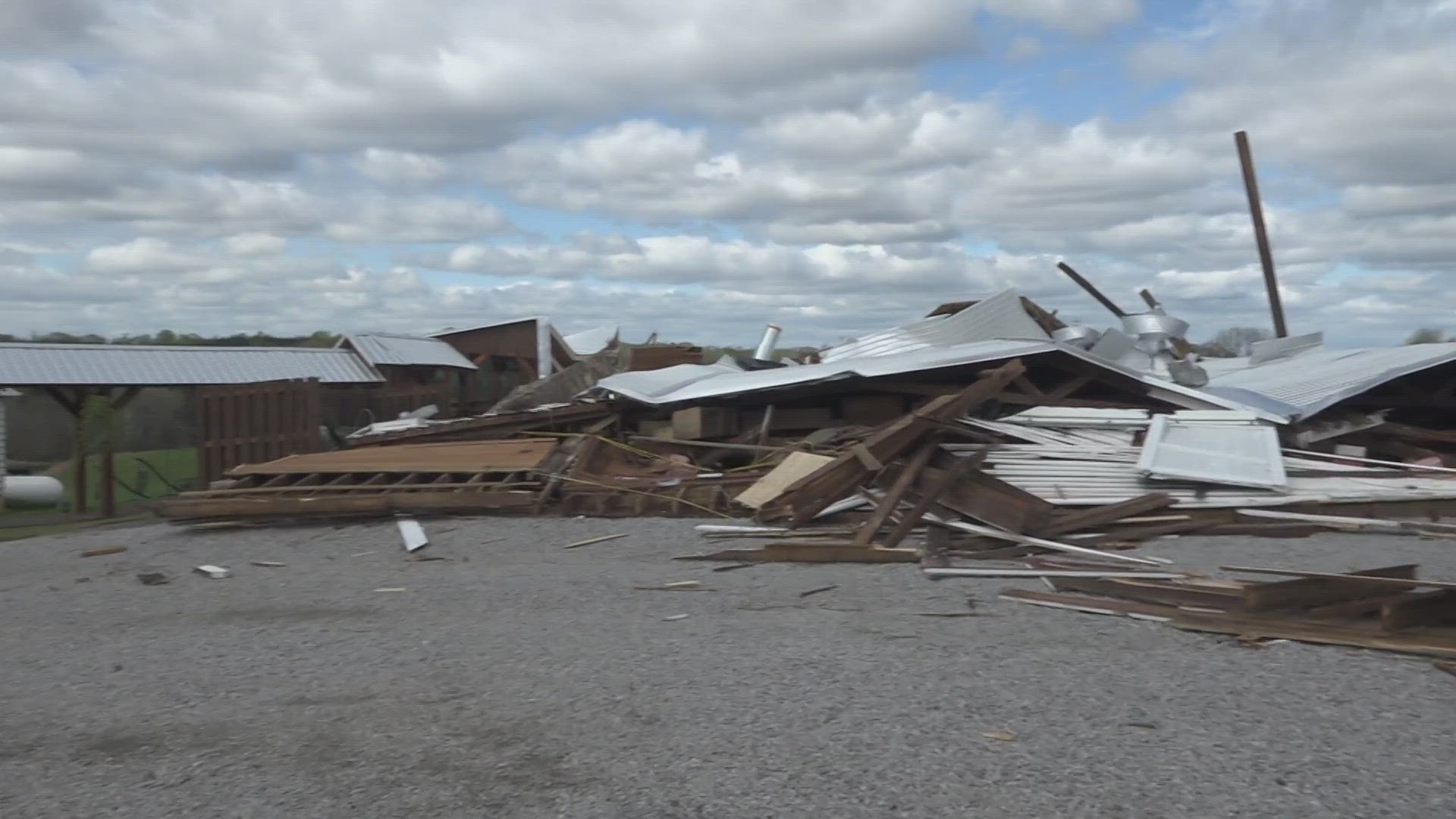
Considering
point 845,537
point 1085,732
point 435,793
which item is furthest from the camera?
point 845,537

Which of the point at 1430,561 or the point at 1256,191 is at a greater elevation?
the point at 1256,191

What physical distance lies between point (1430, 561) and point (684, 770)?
670cm

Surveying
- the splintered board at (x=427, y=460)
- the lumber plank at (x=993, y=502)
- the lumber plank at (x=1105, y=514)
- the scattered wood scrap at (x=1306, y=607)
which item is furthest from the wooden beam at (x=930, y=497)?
the splintered board at (x=427, y=460)

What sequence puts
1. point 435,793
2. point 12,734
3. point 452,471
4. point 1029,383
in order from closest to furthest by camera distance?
point 435,793 → point 12,734 → point 452,471 → point 1029,383

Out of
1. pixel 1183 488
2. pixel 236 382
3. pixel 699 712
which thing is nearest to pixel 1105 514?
pixel 1183 488

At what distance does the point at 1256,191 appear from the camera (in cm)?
2189

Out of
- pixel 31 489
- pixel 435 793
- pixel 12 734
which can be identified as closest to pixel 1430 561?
pixel 435 793

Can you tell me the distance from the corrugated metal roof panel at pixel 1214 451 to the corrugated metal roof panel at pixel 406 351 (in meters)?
16.9

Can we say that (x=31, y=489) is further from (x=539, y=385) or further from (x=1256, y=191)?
(x=1256, y=191)

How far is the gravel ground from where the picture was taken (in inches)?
163

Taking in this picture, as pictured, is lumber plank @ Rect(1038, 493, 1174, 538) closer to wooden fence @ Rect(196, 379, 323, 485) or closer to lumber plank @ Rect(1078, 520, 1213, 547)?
lumber plank @ Rect(1078, 520, 1213, 547)

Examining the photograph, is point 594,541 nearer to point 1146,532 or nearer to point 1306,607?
point 1146,532

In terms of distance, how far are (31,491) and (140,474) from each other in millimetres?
2410

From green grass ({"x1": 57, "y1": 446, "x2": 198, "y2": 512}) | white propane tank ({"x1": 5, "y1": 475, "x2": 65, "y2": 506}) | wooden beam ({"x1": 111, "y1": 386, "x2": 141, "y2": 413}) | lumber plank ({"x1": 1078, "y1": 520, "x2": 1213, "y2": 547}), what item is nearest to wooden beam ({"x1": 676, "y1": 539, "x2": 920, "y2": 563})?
lumber plank ({"x1": 1078, "y1": 520, "x2": 1213, "y2": 547})
